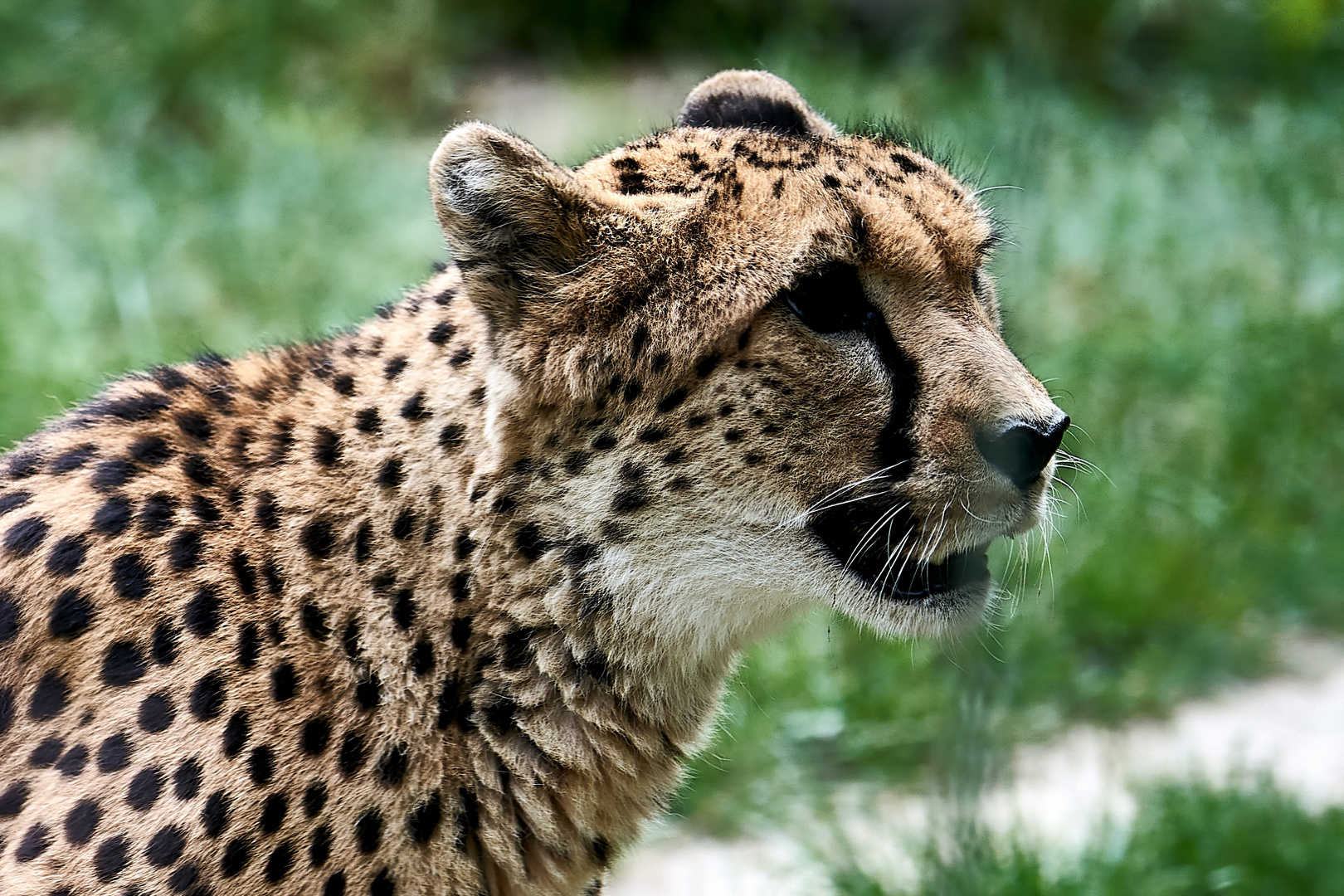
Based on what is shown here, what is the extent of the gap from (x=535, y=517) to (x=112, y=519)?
0.74 metres

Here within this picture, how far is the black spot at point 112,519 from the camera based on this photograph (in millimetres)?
2486

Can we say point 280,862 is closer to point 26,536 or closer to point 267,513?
point 267,513

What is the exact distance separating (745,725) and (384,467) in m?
2.32

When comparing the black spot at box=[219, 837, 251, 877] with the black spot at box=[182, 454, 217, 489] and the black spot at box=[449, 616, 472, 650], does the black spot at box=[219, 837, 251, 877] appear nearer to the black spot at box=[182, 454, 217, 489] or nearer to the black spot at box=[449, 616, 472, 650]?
the black spot at box=[449, 616, 472, 650]

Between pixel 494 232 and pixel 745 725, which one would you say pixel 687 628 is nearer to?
pixel 494 232

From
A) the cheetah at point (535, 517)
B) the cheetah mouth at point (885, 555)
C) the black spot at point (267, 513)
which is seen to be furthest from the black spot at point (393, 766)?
the cheetah mouth at point (885, 555)

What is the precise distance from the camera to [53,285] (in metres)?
6.53

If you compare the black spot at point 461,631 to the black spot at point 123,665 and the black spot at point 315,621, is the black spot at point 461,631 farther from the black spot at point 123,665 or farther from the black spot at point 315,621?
the black spot at point 123,665

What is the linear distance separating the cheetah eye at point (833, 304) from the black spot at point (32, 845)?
4.96ft

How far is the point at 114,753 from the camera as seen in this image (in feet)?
7.56

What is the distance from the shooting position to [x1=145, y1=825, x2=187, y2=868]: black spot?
7.38ft

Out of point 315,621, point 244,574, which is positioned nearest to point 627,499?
point 315,621

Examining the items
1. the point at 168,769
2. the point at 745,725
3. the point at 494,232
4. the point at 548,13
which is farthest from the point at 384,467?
the point at 548,13

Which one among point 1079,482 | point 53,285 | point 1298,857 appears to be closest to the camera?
point 1298,857
